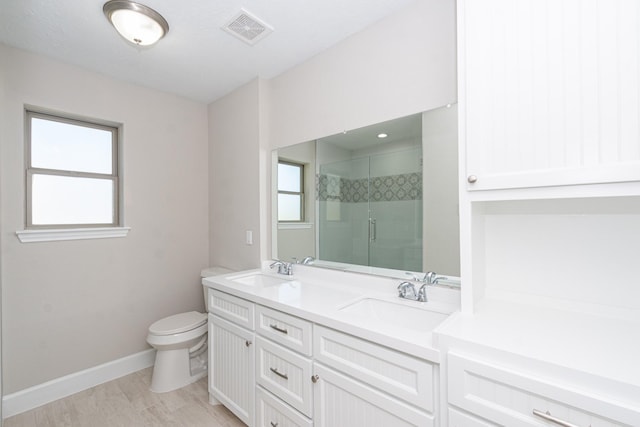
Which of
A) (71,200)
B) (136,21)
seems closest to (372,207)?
(136,21)

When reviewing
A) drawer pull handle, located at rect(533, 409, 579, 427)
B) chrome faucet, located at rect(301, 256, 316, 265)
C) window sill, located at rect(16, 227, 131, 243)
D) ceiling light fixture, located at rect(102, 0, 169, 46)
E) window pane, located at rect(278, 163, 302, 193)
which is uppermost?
ceiling light fixture, located at rect(102, 0, 169, 46)

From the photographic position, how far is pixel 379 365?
1.09 metres

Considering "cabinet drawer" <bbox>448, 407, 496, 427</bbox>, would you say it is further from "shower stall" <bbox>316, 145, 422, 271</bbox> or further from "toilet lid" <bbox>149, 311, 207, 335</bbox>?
"toilet lid" <bbox>149, 311, 207, 335</bbox>

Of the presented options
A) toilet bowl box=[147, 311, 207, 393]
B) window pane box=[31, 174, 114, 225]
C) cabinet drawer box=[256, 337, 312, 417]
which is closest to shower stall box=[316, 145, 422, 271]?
cabinet drawer box=[256, 337, 312, 417]

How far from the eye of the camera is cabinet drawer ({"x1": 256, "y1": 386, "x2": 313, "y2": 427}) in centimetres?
138

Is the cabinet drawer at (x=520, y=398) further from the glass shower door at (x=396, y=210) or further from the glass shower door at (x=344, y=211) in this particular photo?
the glass shower door at (x=344, y=211)

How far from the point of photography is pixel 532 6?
38.0 inches

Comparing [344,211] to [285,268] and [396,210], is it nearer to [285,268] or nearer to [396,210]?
[396,210]

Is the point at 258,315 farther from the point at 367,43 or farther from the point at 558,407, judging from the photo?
the point at 367,43

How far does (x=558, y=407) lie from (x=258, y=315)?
129 centimetres

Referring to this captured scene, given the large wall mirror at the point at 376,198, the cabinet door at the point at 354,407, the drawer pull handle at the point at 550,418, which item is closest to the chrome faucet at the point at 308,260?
the large wall mirror at the point at 376,198

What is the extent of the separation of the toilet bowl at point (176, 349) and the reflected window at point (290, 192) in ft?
3.62

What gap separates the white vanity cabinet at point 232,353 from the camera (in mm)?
1646

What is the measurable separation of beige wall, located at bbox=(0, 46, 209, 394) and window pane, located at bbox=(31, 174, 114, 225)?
17 centimetres
